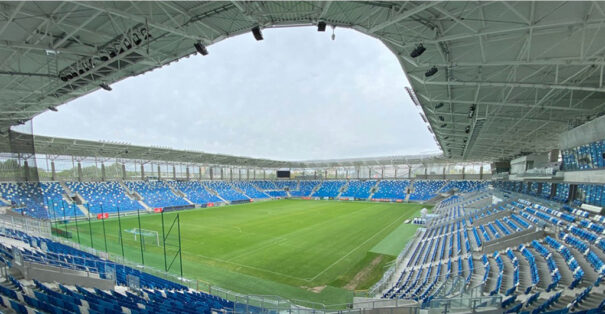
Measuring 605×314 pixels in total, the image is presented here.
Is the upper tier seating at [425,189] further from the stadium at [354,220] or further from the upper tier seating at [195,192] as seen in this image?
the upper tier seating at [195,192]

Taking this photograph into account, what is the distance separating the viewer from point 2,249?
10.6m

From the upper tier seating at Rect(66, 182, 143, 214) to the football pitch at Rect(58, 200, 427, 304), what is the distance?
4852mm

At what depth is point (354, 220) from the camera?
32.7 m

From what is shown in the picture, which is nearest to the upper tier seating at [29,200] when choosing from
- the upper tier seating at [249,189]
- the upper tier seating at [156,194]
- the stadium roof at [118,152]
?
the stadium roof at [118,152]

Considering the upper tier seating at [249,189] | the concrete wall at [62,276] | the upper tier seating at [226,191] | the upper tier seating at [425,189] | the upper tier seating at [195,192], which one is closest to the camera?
the concrete wall at [62,276]

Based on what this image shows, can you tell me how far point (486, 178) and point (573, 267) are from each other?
2163 inches

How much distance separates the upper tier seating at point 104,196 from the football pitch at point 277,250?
15.9ft

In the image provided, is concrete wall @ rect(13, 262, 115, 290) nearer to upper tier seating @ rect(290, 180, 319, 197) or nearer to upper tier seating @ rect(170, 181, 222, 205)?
upper tier seating @ rect(170, 181, 222, 205)

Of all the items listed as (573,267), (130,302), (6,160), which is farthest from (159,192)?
(573,267)

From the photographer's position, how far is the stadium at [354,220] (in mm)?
6781

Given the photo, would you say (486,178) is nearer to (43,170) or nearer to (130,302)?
(130,302)

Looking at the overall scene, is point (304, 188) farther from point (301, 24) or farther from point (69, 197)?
point (301, 24)

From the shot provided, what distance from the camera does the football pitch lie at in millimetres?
14227

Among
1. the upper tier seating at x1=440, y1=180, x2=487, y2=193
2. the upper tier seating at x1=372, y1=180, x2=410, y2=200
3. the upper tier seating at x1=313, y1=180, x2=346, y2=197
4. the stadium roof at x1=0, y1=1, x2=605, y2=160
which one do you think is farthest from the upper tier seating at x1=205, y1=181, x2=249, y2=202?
the stadium roof at x1=0, y1=1, x2=605, y2=160
